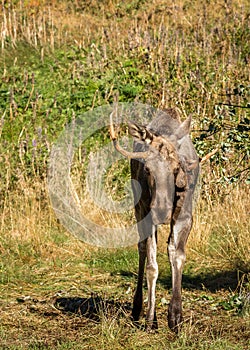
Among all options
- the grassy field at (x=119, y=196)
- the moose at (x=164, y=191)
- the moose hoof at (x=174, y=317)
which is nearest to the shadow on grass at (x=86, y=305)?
the grassy field at (x=119, y=196)

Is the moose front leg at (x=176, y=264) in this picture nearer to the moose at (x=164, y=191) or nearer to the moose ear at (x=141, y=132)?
the moose at (x=164, y=191)

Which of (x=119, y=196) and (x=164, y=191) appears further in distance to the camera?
(x=119, y=196)

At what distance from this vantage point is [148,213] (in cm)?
554

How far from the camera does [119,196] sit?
31.2 feet

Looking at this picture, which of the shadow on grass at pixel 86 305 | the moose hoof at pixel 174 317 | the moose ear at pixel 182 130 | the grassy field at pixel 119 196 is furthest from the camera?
the shadow on grass at pixel 86 305

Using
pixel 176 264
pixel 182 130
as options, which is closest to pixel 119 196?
pixel 182 130

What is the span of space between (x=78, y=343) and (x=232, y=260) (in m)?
2.91

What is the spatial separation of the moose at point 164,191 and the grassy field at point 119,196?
0.29m

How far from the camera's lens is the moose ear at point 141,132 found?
493 cm

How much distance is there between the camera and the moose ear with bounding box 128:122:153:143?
194 inches

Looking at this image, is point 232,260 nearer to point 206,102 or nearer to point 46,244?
point 46,244

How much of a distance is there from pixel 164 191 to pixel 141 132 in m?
0.47

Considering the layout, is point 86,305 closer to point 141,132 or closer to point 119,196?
point 141,132

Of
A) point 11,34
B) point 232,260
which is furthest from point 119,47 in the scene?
point 232,260
